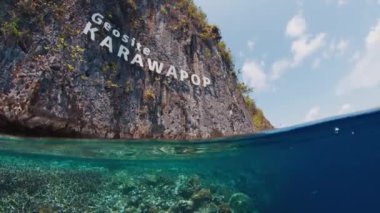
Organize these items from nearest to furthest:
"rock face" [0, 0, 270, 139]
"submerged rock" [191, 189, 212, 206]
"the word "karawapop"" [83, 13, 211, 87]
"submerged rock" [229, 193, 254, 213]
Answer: "rock face" [0, 0, 270, 139], "the word "karawapop"" [83, 13, 211, 87], "submerged rock" [191, 189, 212, 206], "submerged rock" [229, 193, 254, 213]

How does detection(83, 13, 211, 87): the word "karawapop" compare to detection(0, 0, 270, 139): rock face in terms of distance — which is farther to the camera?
detection(83, 13, 211, 87): the word "karawapop"

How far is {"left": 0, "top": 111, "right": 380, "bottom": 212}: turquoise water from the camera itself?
1005cm

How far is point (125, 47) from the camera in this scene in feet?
30.6

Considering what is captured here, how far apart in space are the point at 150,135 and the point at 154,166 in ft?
18.0

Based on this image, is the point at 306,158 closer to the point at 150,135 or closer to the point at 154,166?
the point at 154,166

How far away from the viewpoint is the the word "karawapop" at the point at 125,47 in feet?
29.0

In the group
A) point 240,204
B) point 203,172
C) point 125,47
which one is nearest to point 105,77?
point 125,47

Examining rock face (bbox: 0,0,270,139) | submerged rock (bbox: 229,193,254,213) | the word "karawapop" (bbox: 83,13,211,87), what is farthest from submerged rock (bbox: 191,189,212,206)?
the word "karawapop" (bbox: 83,13,211,87)

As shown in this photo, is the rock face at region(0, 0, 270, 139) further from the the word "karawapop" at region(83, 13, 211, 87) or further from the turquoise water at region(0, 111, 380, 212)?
the turquoise water at region(0, 111, 380, 212)

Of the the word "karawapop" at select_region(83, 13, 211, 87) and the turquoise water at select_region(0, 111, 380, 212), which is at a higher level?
the the word "karawapop" at select_region(83, 13, 211, 87)

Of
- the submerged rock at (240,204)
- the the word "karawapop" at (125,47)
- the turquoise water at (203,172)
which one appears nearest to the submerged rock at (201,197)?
the turquoise water at (203,172)

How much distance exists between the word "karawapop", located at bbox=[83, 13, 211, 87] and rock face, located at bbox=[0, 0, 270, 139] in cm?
7

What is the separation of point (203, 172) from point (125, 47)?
8891mm

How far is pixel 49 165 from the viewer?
41.0 feet
